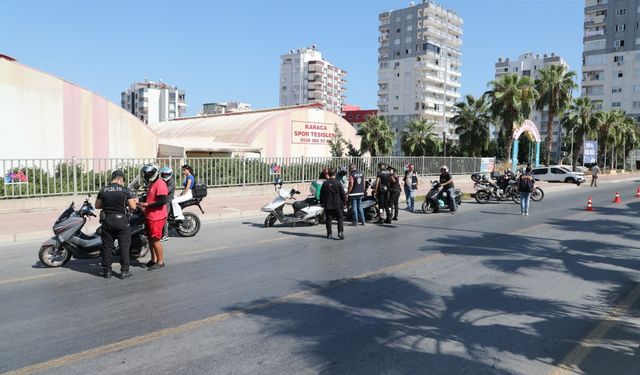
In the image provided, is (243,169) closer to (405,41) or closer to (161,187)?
(161,187)

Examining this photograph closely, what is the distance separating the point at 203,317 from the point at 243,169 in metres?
Answer: 15.0

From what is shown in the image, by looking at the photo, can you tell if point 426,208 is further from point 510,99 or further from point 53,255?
point 510,99

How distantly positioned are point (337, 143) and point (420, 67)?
75.7 metres

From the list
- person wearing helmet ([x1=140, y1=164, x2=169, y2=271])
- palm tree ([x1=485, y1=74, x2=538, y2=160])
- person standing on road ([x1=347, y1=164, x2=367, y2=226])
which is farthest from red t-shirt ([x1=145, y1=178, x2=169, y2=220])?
palm tree ([x1=485, y1=74, x2=538, y2=160])

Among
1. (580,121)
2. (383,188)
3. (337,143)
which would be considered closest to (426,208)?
(383,188)

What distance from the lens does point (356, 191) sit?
499 inches

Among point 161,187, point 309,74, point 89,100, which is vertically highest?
point 309,74

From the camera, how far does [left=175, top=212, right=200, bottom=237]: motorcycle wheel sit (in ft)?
35.7

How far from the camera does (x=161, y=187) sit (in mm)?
7508

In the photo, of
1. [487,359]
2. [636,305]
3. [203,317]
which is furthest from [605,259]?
[203,317]

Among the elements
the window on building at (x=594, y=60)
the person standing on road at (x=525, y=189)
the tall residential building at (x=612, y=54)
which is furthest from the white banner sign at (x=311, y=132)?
the window on building at (x=594, y=60)

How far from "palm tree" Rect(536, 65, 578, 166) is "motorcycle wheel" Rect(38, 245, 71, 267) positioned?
44.4 metres

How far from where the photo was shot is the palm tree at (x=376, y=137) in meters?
40.8

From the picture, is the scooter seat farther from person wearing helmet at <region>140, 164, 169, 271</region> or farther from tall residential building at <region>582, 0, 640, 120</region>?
tall residential building at <region>582, 0, 640, 120</region>
